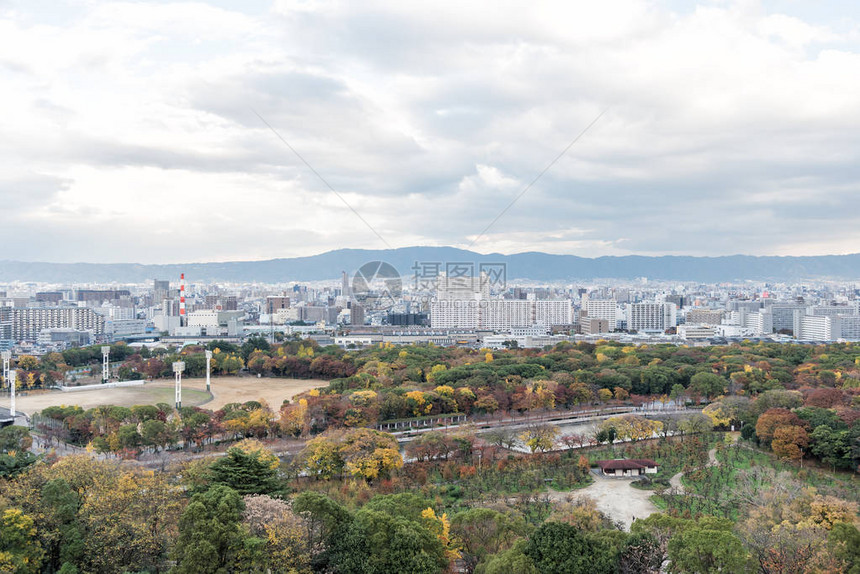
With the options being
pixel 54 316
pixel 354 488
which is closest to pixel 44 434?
pixel 354 488

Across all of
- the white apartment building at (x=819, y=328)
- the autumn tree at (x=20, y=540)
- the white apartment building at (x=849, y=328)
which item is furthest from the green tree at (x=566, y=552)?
the white apartment building at (x=849, y=328)

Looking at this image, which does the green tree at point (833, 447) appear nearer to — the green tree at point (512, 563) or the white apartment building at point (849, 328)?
the green tree at point (512, 563)

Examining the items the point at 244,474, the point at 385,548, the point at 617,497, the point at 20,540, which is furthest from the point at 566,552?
the point at 20,540

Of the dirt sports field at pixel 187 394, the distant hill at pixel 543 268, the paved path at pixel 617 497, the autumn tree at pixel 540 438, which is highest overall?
the distant hill at pixel 543 268

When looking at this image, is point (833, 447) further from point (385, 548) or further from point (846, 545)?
point (385, 548)

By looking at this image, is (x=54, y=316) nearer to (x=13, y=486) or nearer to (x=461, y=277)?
(x=461, y=277)

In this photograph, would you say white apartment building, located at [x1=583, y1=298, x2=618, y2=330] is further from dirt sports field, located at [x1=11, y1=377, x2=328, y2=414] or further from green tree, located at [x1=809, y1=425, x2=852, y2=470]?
green tree, located at [x1=809, y1=425, x2=852, y2=470]

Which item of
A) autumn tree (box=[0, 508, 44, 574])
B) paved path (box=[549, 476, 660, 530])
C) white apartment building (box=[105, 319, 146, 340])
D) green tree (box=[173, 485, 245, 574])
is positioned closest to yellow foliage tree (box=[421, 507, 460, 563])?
green tree (box=[173, 485, 245, 574])
